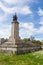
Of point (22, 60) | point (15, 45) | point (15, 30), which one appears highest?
point (15, 30)

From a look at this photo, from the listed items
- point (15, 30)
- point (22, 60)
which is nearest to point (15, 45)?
point (15, 30)

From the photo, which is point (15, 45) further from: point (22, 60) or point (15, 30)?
point (22, 60)

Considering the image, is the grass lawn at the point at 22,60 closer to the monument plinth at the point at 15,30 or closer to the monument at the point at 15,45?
the monument at the point at 15,45

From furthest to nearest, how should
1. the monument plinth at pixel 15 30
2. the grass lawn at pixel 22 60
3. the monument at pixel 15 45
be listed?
1. the monument plinth at pixel 15 30
2. the monument at pixel 15 45
3. the grass lawn at pixel 22 60

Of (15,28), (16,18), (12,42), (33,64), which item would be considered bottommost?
(33,64)

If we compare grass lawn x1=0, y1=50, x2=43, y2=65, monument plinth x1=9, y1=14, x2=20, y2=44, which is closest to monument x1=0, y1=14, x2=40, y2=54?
monument plinth x1=9, y1=14, x2=20, y2=44

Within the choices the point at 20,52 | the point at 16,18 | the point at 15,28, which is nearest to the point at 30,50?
the point at 20,52

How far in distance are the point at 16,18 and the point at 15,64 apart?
25.1 m

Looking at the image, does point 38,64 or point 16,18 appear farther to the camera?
point 16,18

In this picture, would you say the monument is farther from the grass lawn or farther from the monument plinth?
the grass lawn

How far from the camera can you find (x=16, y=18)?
42906mm

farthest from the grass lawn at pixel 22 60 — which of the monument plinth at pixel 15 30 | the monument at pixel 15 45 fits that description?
the monument plinth at pixel 15 30

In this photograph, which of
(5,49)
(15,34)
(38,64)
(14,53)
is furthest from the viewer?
(15,34)

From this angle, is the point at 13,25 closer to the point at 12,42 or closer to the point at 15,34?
the point at 15,34
